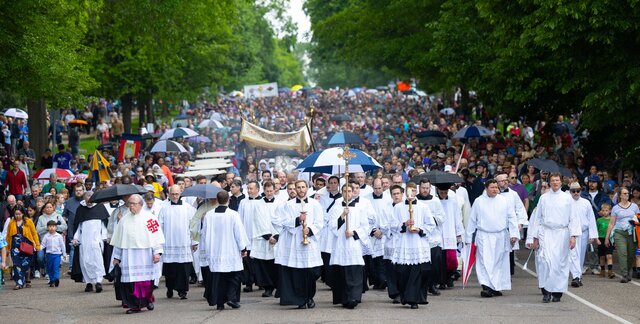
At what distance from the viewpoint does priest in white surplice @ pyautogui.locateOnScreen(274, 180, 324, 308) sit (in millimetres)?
16688

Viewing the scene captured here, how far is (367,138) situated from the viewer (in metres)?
42.0

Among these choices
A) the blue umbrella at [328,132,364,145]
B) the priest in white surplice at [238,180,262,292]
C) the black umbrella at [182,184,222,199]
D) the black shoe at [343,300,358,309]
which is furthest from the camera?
the blue umbrella at [328,132,364,145]

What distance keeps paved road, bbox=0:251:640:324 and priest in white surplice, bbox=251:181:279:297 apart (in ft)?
0.86

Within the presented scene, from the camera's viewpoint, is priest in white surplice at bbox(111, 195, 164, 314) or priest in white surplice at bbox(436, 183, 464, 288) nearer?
priest in white surplice at bbox(111, 195, 164, 314)

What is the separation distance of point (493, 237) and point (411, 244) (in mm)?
1905

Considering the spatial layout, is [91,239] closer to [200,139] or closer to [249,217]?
[249,217]

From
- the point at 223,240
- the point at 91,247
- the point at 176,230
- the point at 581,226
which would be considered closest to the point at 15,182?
the point at 91,247

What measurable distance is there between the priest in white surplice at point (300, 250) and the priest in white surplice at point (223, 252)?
57 centimetres

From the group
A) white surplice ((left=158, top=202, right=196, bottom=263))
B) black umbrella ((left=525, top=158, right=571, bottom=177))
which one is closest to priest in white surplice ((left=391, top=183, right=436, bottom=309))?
white surplice ((left=158, top=202, right=196, bottom=263))

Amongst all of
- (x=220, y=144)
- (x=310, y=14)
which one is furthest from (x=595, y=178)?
(x=310, y=14)

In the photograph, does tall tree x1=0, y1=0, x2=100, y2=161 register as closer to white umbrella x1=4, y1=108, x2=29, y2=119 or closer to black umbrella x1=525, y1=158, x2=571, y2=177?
white umbrella x1=4, y1=108, x2=29, y2=119

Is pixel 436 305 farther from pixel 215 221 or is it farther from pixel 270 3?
pixel 270 3

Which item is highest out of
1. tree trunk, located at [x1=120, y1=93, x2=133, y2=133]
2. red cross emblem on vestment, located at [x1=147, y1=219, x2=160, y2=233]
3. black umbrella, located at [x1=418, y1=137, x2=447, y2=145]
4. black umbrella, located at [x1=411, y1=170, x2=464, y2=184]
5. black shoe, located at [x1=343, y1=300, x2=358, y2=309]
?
tree trunk, located at [x1=120, y1=93, x2=133, y2=133]

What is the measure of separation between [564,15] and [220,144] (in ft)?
56.7
